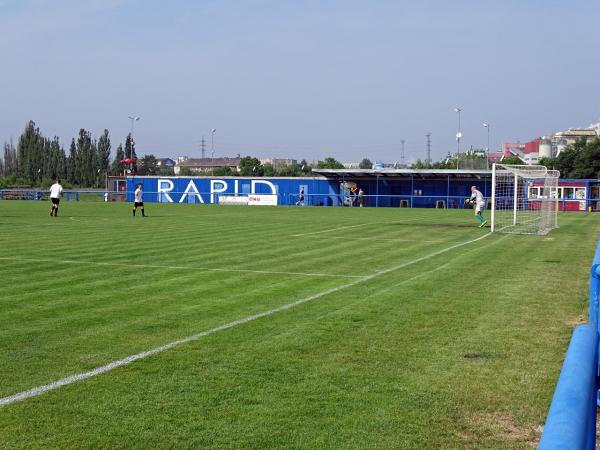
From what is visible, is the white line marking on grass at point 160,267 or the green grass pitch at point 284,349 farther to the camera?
the white line marking on grass at point 160,267

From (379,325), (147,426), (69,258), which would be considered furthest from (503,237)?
(147,426)

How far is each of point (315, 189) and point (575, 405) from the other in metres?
69.9

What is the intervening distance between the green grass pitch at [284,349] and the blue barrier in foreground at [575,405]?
88.4 inches

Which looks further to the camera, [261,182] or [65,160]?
[65,160]

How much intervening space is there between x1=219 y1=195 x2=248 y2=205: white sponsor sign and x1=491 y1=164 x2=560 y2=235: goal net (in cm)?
3206

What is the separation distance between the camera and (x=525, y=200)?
125ft

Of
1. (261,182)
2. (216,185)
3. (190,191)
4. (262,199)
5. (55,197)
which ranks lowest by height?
(262,199)

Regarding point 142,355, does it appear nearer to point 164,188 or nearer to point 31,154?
point 164,188

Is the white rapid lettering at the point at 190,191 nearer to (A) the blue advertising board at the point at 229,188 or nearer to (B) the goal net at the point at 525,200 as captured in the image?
(A) the blue advertising board at the point at 229,188

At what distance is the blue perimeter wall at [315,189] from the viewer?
2623 inches

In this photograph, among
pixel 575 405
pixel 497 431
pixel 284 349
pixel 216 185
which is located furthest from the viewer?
pixel 216 185

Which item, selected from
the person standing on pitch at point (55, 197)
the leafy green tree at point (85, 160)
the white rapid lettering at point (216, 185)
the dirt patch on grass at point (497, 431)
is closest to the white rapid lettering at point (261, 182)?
the white rapid lettering at point (216, 185)

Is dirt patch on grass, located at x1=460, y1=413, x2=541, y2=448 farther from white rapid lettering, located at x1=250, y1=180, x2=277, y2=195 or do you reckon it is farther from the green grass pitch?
white rapid lettering, located at x1=250, y1=180, x2=277, y2=195

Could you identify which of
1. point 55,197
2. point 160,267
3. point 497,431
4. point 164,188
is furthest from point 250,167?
point 497,431
